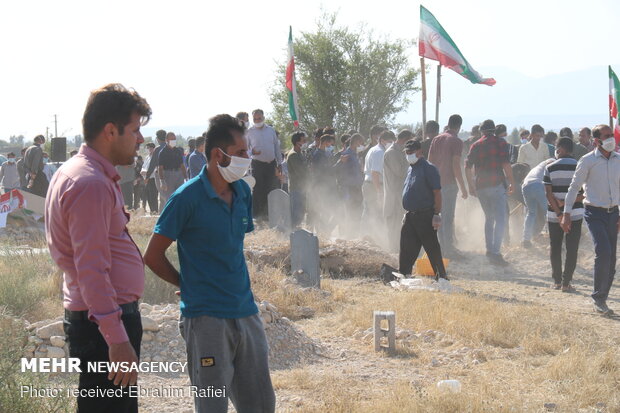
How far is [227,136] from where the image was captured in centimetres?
429

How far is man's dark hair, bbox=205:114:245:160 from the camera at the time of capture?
4277mm

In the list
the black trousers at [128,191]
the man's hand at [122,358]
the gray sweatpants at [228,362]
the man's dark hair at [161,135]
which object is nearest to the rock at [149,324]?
the gray sweatpants at [228,362]

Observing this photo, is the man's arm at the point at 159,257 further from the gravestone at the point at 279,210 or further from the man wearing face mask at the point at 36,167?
the man wearing face mask at the point at 36,167

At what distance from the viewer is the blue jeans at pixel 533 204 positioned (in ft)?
45.0

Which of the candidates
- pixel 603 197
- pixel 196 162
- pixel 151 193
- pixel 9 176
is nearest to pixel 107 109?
pixel 603 197

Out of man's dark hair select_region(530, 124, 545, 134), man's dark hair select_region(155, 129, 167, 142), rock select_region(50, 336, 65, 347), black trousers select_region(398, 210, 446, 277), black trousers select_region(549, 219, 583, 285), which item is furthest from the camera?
man's dark hair select_region(155, 129, 167, 142)

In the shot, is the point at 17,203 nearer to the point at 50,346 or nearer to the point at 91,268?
the point at 50,346

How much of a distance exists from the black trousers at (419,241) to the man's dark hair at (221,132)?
6383 mm

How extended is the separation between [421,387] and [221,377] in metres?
2.60

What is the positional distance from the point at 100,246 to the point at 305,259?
728cm

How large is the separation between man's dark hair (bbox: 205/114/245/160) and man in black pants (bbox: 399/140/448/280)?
6104 mm

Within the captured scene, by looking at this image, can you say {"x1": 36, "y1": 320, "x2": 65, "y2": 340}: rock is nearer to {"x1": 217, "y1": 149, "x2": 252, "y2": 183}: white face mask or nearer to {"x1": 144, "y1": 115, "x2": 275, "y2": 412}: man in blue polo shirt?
{"x1": 144, "y1": 115, "x2": 275, "y2": 412}: man in blue polo shirt

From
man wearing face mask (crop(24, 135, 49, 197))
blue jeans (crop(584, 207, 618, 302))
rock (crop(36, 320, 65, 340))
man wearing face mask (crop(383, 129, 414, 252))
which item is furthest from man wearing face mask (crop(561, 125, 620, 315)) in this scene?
man wearing face mask (crop(24, 135, 49, 197))

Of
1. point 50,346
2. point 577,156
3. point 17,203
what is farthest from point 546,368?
point 17,203
